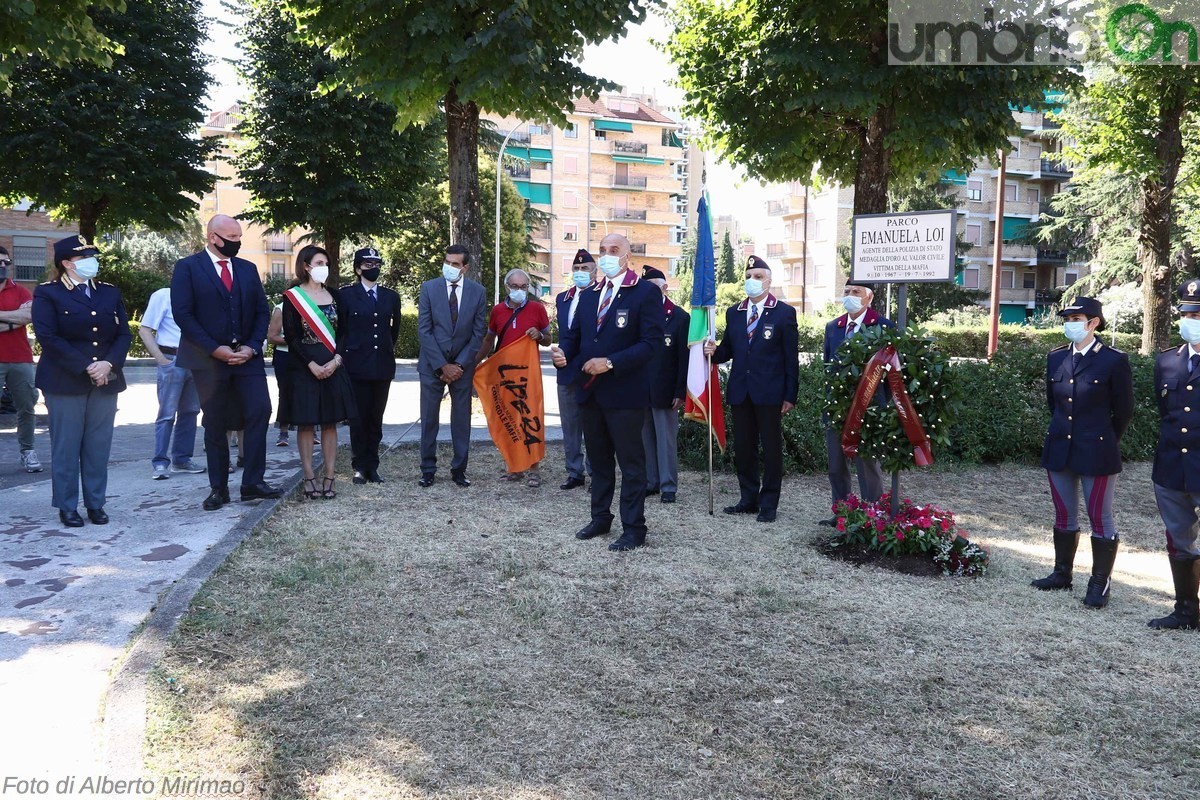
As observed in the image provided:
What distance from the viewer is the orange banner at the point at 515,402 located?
9797mm

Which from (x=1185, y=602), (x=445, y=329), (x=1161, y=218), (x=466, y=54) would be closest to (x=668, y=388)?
(x=445, y=329)

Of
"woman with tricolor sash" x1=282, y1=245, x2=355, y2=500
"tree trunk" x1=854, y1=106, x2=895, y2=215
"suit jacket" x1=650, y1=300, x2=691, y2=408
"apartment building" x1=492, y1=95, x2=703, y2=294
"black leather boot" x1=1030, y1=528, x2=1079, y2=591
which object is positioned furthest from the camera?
"apartment building" x1=492, y1=95, x2=703, y2=294

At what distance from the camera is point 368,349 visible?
30.6 feet

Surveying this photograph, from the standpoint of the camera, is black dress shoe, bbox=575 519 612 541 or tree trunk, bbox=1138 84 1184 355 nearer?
black dress shoe, bbox=575 519 612 541

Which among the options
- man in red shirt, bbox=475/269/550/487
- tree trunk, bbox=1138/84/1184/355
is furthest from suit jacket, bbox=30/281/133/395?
tree trunk, bbox=1138/84/1184/355

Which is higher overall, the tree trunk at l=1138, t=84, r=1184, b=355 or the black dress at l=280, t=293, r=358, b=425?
the tree trunk at l=1138, t=84, r=1184, b=355

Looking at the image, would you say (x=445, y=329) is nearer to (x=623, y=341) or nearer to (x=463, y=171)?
(x=623, y=341)

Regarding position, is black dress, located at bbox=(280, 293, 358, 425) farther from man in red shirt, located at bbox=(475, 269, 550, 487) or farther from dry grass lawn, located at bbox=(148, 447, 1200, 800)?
man in red shirt, located at bbox=(475, 269, 550, 487)

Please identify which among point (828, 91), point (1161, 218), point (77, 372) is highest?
point (828, 91)

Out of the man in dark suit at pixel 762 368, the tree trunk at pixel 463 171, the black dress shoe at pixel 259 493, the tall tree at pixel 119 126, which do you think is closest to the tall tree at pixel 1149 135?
the tree trunk at pixel 463 171

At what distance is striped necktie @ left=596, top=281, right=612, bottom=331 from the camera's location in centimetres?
735

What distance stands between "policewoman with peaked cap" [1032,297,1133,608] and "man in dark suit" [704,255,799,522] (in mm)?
2303

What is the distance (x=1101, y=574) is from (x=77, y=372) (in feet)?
23.8

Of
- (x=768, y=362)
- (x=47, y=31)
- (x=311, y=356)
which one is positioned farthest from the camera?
(x=47, y=31)
